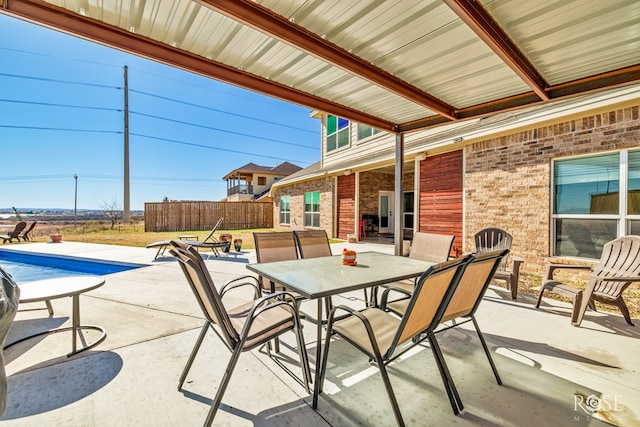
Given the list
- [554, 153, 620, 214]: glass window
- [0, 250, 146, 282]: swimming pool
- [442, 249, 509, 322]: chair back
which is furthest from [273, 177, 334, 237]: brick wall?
[442, 249, 509, 322]: chair back

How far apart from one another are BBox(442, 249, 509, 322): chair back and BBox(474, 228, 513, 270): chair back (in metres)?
2.97

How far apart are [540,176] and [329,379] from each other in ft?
19.5

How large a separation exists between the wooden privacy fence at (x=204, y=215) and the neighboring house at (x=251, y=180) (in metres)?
7.03

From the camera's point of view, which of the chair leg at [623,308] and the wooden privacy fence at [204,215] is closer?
the chair leg at [623,308]

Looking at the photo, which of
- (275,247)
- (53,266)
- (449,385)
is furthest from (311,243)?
(53,266)

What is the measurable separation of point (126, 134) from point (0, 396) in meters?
26.8

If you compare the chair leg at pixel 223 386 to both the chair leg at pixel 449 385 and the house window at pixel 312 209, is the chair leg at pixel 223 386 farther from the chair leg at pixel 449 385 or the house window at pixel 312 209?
the house window at pixel 312 209

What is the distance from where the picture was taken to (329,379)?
7.62ft

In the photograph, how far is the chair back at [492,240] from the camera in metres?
4.87

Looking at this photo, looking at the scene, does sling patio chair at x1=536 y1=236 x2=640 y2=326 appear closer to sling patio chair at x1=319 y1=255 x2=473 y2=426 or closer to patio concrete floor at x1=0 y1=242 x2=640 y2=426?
patio concrete floor at x1=0 y1=242 x2=640 y2=426

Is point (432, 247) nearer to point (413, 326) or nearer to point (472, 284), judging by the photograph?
point (472, 284)

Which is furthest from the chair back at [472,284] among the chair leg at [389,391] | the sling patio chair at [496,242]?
the sling patio chair at [496,242]

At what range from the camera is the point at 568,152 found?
535cm

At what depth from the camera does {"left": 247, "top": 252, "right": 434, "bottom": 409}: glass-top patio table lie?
207cm
